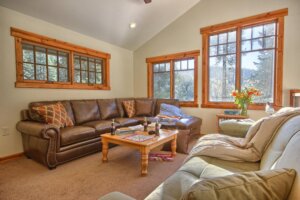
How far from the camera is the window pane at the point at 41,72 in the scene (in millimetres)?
3105

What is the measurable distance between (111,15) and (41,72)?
72.1 inches

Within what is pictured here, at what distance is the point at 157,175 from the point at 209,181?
67.4 inches

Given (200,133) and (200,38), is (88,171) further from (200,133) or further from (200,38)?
Answer: (200,38)

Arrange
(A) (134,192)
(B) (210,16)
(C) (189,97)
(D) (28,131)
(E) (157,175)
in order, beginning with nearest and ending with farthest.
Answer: (A) (134,192) < (E) (157,175) < (D) (28,131) < (B) (210,16) < (C) (189,97)

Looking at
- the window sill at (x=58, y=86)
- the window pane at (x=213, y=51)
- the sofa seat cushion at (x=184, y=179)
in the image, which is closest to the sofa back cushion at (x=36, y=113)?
the window sill at (x=58, y=86)

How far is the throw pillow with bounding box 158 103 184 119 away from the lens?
3807 millimetres

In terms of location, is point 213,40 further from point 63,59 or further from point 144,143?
point 63,59

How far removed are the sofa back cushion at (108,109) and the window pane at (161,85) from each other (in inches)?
55.7

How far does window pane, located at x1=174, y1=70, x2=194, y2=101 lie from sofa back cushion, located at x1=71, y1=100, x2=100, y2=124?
7.23 feet

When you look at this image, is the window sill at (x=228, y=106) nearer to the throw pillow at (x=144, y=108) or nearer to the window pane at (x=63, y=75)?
the throw pillow at (x=144, y=108)

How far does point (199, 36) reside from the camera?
405 cm

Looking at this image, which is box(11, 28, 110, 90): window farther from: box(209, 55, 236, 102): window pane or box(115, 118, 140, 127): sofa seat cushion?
box(209, 55, 236, 102): window pane

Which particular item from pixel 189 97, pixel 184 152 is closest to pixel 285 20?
pixel 189 97

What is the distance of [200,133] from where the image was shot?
4055 mm
